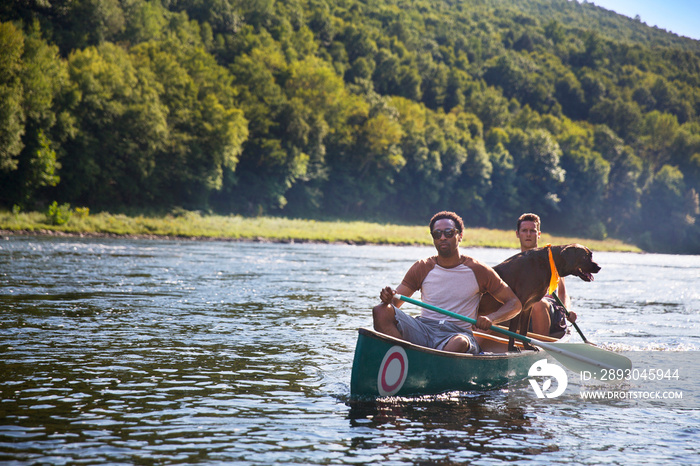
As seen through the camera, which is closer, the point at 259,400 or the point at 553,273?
the point at 259,400

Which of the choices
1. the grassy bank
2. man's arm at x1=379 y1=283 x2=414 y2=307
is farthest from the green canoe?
the grassy bank

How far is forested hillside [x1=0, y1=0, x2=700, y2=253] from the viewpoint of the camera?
46.4m

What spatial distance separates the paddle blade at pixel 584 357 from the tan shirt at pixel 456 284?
1462mm

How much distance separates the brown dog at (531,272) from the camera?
812cm

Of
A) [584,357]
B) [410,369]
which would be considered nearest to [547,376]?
[584,357]

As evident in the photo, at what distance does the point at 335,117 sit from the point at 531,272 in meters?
67.3

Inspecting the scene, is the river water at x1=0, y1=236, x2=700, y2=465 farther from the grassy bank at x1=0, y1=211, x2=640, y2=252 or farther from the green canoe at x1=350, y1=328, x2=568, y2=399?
the grassy bank at x1=0, y1=211, x2=640, y2=252

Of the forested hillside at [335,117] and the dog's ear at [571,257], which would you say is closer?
the dog's ear at [571,257]

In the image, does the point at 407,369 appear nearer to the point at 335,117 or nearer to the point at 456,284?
the point at 456,284

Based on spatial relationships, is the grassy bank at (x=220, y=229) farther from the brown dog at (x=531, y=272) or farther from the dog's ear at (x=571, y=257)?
the dog's ear at (x=571, y=257)

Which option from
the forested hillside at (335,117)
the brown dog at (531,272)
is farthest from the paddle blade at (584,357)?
the forested hillside at (335,117)

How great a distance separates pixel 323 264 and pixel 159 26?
54.7 meters

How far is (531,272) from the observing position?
8180 mm

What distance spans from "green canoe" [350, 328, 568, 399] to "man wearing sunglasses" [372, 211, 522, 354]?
0.21 metres
